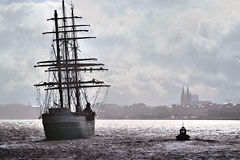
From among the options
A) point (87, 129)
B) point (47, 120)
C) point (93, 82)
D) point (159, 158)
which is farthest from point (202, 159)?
point (93, 82)

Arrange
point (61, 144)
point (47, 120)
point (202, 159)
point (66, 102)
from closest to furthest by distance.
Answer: point (202, 159) < point (61, 144) < point (47, 120) < point (66, 102)

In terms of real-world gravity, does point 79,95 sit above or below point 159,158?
above

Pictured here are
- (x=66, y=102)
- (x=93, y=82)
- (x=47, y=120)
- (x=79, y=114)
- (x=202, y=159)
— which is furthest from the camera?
(x=93, y=82)

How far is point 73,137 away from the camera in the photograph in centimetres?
8550

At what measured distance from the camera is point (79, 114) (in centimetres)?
8888

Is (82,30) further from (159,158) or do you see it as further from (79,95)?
(159,158)

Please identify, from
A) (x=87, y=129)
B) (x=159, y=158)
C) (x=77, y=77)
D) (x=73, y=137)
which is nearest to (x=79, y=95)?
(x=77, y=77)

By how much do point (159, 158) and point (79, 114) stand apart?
1399 inches

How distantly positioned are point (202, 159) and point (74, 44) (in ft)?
185

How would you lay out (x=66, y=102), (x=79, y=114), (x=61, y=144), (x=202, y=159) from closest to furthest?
(x=202, y=159)
(x=61, y=144)
(x=79, y=114)
(x=66, y=102)

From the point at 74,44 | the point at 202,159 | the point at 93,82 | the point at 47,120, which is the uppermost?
the point at 74,44

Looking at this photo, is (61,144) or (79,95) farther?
(79,95)

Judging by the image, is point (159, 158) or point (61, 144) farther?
point (61, 144)

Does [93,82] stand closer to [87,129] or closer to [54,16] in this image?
[87,129]
